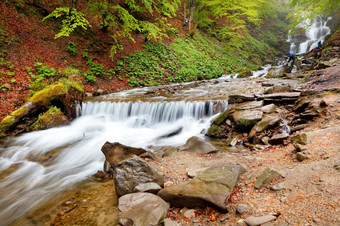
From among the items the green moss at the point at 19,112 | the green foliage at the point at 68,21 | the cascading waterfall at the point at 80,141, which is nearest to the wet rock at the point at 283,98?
the cascading waterfall at the point at 80,141

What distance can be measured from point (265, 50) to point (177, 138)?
2988 centimetres

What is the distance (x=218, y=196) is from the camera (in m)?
2.52

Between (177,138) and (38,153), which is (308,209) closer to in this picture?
(177,138)

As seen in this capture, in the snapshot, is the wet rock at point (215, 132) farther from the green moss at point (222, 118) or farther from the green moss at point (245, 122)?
the green moss at point (245, 122)

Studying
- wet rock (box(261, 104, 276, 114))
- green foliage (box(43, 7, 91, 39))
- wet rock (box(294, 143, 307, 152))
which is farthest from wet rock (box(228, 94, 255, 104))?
green foliage (box(43, 7, 91, 39))

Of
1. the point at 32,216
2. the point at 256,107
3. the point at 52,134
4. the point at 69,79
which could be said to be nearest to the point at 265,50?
the point at 256,107

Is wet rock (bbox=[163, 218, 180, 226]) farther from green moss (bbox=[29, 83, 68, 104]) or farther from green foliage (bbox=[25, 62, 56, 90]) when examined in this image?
green foliage (bbox=[25, 62, 56, 90])

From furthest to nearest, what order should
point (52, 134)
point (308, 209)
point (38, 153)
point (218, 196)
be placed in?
point (52, 134) < point (38, 153) < point (218, 196) < point (308, 209)

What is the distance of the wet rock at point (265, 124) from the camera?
515 centimetres

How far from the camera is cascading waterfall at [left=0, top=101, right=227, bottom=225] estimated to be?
421 centimetres

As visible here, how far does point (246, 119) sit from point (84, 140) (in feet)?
21.0

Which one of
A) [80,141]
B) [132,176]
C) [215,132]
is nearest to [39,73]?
[80,141]

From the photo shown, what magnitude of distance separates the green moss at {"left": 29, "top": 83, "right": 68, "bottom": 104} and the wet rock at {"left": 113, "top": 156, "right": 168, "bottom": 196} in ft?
19.8

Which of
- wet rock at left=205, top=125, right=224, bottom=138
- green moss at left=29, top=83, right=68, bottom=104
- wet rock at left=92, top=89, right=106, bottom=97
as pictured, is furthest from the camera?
wet rock at left=92, top=89, right=106, bottom=97
